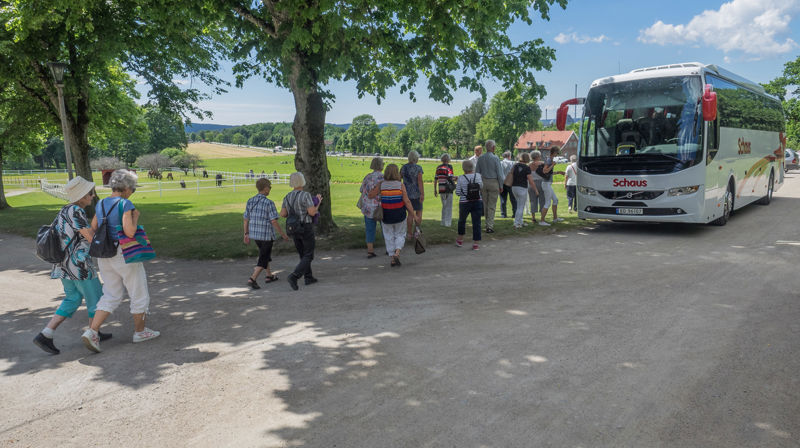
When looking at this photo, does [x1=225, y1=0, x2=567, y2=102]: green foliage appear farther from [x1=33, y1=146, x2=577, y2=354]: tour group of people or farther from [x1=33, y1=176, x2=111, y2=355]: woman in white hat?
[x1=33, y1=176, x2=111, y2=355]: woman in white hat

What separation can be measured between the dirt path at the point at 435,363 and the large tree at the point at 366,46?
4114 millimetres

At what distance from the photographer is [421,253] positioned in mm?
9586

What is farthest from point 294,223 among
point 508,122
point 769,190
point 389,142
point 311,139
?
point 389,142

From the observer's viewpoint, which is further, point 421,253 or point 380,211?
point 421,253

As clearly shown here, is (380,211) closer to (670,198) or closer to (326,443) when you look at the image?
(326,443)

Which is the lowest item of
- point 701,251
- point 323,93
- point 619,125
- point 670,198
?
point 701,251

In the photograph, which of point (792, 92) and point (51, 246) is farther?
point (792, 92)

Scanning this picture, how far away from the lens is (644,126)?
11.1 meters

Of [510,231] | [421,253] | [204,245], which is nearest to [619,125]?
[510,231]

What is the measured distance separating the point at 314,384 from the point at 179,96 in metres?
16.6

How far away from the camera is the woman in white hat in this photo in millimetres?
5207

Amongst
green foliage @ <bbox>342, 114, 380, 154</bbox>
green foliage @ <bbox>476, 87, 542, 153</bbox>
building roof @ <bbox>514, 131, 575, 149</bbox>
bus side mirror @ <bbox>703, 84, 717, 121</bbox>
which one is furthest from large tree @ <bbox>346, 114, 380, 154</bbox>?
bus side mirror @ <bbox>703, 84, 717, 121</bbox>

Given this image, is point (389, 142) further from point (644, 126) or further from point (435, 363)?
point (435, 363)

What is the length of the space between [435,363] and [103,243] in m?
3.54
